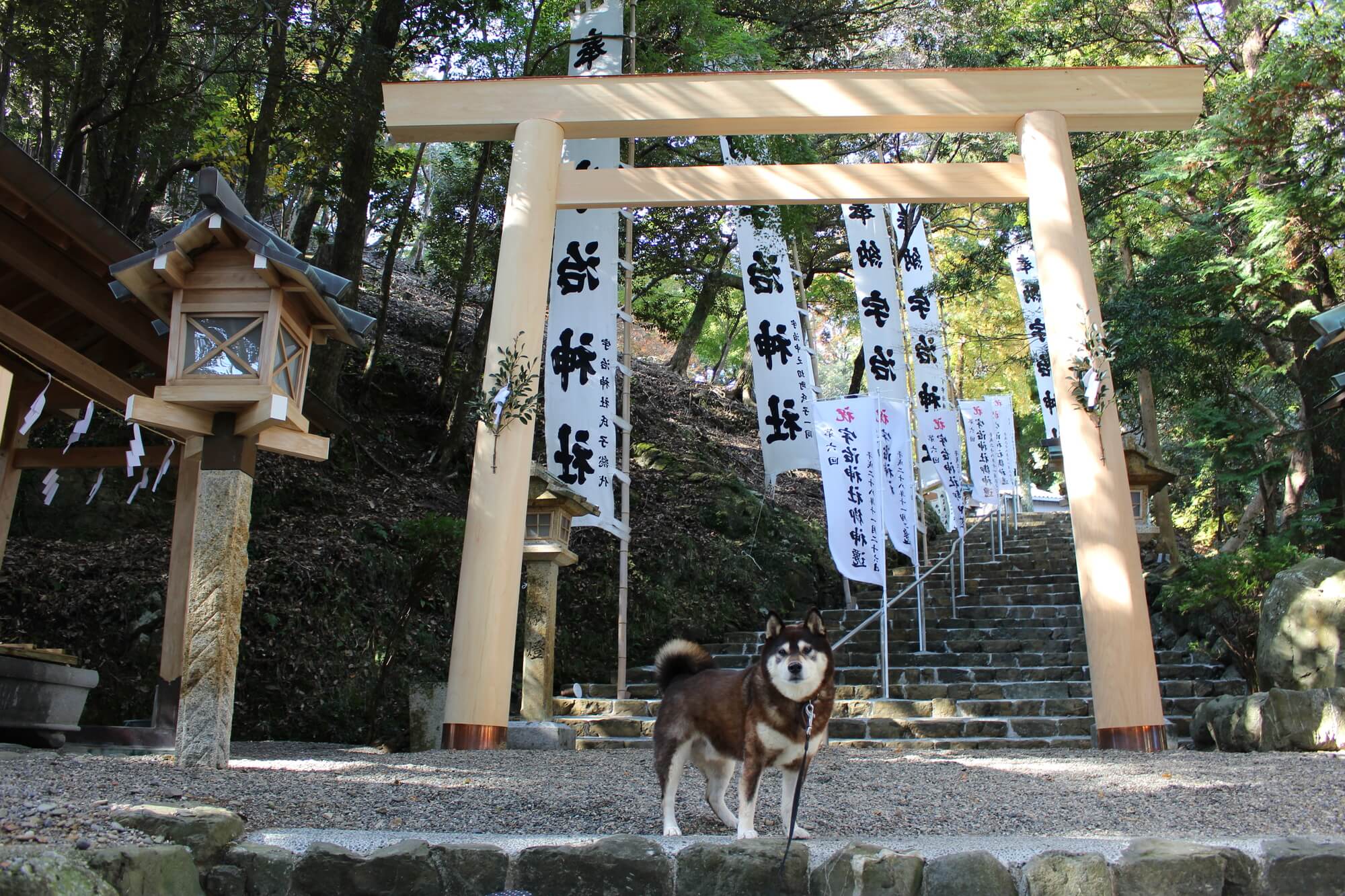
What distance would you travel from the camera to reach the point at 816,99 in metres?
8.03

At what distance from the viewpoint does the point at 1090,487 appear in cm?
724

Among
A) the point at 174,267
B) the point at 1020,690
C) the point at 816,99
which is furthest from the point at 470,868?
the point at 1020,690

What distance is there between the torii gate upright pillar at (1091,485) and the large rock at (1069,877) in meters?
4.01

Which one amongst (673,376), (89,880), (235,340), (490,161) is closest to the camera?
(89,880)

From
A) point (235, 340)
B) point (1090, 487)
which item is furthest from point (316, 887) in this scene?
point (1090, 487)

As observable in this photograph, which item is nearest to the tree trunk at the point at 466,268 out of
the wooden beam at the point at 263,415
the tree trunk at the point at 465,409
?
the tree trunk at the point at 465,409

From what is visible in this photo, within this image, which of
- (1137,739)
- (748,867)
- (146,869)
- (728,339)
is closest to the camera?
(146,869)

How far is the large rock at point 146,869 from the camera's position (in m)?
2.87

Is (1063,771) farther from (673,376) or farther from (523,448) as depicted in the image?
(673,376)

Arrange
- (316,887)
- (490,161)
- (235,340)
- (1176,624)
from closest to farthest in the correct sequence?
(316,887) < (235,340) < (1176,624) < (490,161)

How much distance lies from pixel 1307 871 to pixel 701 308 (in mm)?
A: 15189

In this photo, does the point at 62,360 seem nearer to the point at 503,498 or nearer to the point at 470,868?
the point at 503,498

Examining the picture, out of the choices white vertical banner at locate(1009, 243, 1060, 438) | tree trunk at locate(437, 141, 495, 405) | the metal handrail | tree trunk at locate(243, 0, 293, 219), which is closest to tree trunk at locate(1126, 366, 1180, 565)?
white vertical banner at locate(1009, 243, 1060, 438)

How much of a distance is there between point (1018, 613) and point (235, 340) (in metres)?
9.12
